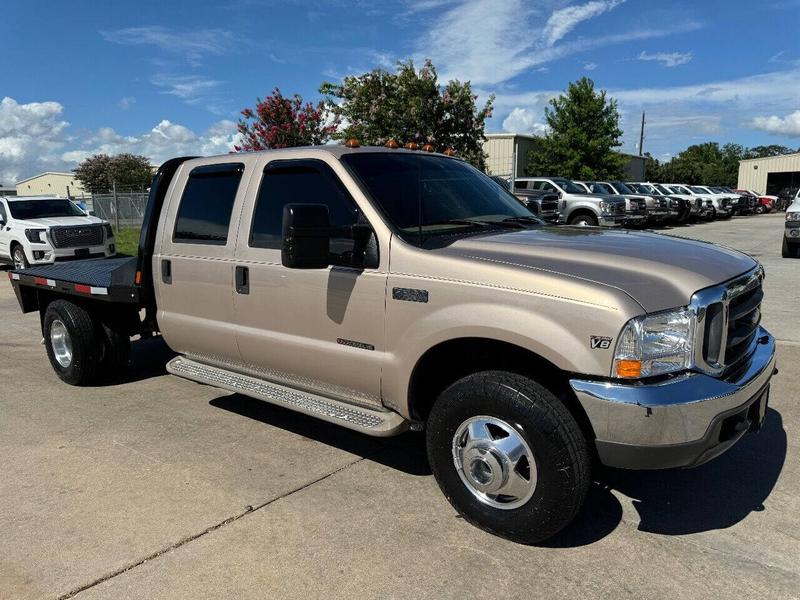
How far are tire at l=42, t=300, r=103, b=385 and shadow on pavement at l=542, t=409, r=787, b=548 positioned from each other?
4.22m

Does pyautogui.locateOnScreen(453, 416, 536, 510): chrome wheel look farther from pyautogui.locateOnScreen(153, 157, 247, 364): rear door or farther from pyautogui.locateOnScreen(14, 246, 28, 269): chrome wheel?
pyautogui.locateOnScreen(14, 246, 28, 269): chrome wheel

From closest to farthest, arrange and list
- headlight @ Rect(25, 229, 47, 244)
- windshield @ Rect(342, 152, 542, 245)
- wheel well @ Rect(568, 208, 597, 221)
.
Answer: windshield @ Rect(342, 152, 542, 245) → headlight @ Rect(25, 229, 47, 244) → wheel well @ Rect(568, 208, 597, 221)

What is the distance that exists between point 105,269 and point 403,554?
4.42 meters

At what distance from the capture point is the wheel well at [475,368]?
2957 millimetres

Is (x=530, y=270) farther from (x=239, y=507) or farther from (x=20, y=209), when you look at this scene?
(x=20, y=209)

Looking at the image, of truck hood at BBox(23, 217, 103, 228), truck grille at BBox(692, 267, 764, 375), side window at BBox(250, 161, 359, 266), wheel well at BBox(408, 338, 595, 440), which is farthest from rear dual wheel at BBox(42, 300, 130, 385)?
truck hood at BBox(23, 217, 103, 228)

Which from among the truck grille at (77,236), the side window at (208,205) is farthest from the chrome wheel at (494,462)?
the truck grille at (77,236)

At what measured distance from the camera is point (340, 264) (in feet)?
11.6

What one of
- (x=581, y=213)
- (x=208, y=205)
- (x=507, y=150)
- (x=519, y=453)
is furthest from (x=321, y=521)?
(x=507, y=150)

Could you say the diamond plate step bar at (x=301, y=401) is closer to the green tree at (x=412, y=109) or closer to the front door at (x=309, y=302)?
the front door at (x=309, y=302)

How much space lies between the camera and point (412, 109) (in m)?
19.8

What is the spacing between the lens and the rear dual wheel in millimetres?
5473

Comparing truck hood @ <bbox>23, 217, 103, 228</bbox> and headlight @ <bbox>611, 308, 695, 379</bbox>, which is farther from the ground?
headlight @ <bbox>611, 308, 695, 379</bbox>

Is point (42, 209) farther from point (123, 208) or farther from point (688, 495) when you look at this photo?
point (688, 495)
